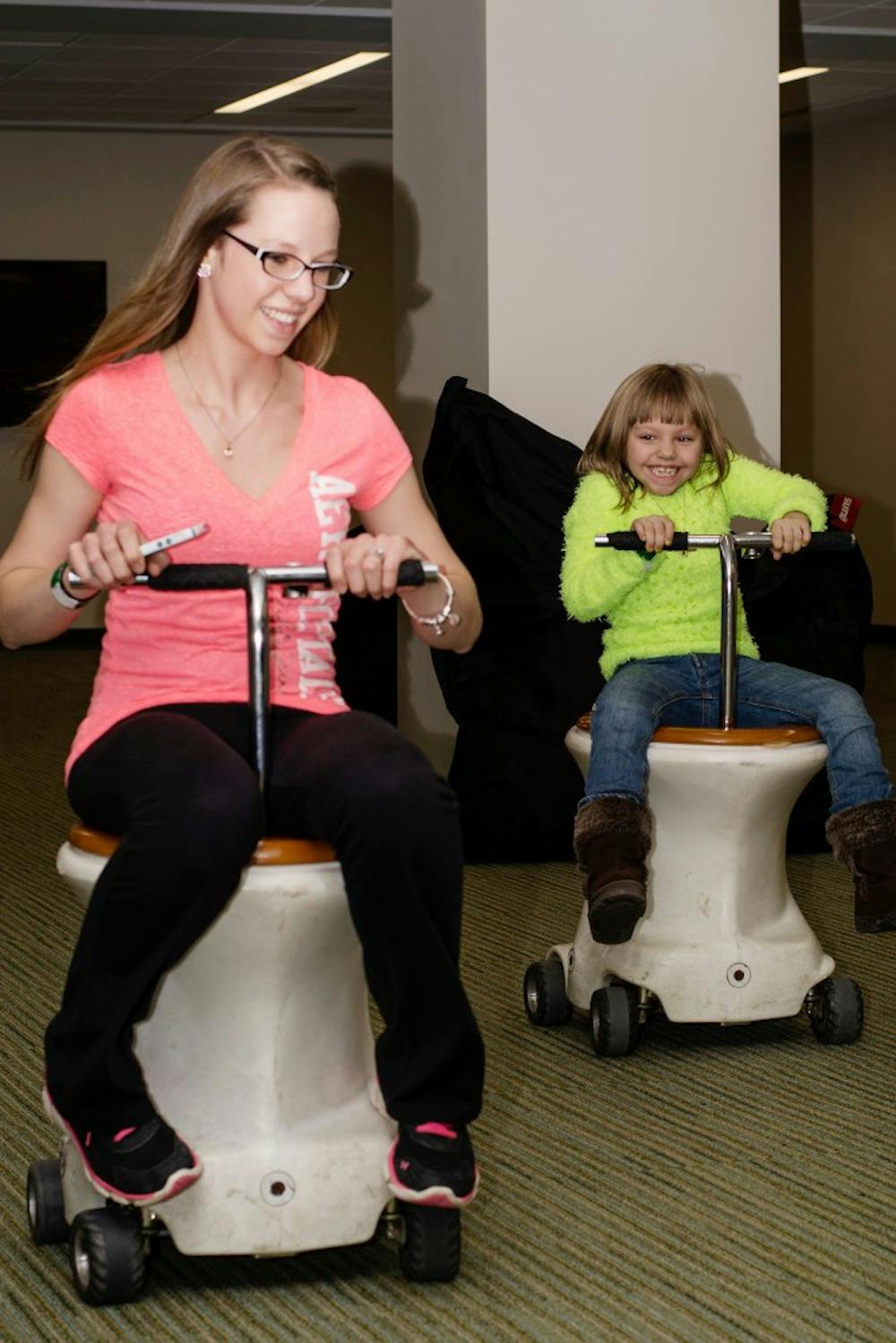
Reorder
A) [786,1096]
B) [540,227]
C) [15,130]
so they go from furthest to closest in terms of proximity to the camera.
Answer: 1. [15,130]
2. [540,227]
3. [786,1096]

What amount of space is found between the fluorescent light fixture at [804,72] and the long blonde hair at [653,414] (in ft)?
18.5

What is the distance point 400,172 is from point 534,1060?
9.08 ft

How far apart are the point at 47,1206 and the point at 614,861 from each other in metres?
0.91

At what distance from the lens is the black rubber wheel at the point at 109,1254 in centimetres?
182

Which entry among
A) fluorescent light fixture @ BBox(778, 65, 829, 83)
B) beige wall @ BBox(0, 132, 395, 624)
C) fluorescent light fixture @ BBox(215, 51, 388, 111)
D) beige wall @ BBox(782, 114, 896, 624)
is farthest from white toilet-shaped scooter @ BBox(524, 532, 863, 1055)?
beige wall @ BBox(0, 132, 395, 624)

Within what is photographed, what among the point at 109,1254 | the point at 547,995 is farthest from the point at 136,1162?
the point at 547,995

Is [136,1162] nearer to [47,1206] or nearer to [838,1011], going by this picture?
[47,1206]

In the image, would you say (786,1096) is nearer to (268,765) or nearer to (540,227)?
(268,765)

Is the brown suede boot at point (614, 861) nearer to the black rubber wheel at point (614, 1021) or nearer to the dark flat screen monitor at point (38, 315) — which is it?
the black rubber wheel at point (614, 1021)

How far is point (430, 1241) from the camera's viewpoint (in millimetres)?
1871

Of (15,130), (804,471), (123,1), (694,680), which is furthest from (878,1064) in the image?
(15,130)

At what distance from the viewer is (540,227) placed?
13.8 feet

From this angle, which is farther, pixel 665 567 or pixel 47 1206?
pixel 665 567

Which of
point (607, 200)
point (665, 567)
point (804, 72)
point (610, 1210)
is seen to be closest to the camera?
point (610, 1210)
